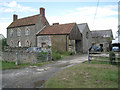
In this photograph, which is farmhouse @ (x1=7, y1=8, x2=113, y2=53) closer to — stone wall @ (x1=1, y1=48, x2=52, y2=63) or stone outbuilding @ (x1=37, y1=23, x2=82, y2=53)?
stone outbuilding @ (x1=37, y1=23, x2=82, y2=53)

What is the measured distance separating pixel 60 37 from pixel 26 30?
387 inches

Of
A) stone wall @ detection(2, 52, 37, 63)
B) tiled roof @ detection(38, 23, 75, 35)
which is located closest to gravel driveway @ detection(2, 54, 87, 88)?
stone wall @ detection(2, 52, 37, 63)

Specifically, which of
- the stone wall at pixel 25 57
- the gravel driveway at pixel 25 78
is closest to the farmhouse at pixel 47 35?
the stone wall at pixel 25 57

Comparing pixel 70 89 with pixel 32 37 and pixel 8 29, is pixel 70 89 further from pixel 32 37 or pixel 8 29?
pixel 8 29

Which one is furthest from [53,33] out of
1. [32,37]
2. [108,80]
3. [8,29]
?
[108,80]

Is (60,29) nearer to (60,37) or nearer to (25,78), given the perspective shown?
(60,37)

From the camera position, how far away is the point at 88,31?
3356 cm

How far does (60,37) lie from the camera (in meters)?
24.9

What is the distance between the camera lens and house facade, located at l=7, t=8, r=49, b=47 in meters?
28.8

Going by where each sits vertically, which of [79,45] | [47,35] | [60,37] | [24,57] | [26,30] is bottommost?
[24,57]

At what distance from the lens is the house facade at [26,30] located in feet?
94.4

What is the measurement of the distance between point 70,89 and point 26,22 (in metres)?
28.0

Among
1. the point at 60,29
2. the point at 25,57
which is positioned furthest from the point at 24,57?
the point at 60,29

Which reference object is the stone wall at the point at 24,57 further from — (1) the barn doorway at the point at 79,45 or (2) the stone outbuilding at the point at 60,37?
(1) the barn doorway at the point at 79,45
